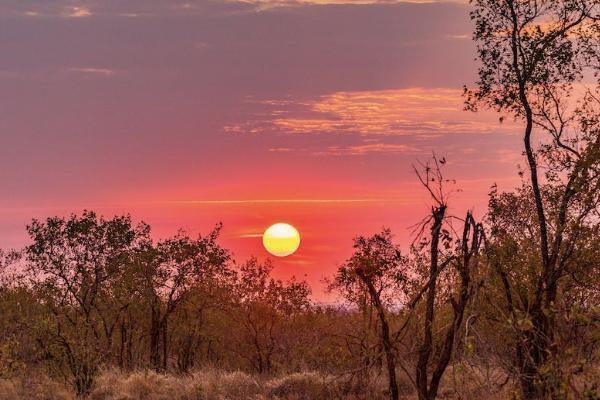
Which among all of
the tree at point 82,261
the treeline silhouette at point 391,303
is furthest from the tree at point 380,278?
the tree at point 82,261

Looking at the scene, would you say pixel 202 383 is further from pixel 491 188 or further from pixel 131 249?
pixel 131 249

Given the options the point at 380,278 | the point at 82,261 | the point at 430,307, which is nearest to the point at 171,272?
the point at 82,261

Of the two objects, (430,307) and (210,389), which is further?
(210,389)

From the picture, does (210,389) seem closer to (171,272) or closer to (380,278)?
(380,278)

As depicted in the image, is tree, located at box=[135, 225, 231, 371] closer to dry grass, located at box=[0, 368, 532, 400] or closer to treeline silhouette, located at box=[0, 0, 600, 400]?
treeline silhouette, located at box=[0, 0, 600, 400]

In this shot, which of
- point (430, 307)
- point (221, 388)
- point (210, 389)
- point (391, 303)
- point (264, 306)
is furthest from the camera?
point (264, 306)

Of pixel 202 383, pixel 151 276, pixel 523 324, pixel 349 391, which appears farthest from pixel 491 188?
pixel 151 276

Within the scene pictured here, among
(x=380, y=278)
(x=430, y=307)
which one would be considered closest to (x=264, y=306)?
(x=380, y=278)

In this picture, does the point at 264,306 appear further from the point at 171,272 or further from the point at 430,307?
the point at 430,307

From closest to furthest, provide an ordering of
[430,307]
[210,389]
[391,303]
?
[430,307], [210,389], [391,303]

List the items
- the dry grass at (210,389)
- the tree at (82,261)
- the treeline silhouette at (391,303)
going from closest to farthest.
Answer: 1. the treeline silhouette at (391,303)
2. the dry grass at (210,389)
3. the tree at (82,261)

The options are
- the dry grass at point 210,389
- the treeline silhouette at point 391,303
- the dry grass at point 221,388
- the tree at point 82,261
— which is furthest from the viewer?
the tree at point 82,261

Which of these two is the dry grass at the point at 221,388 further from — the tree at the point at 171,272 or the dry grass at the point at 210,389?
the tree at the point at 171,272

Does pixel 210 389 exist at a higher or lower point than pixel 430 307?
lower
